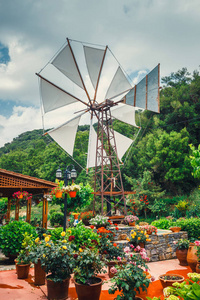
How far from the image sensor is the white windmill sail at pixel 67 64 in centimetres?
1176

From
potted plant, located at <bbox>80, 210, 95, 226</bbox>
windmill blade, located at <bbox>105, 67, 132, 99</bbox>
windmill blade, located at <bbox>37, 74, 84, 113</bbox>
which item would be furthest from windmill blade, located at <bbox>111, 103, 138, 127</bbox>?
potted plant, located at <bbox>80, 210, 95, 226</bbox>

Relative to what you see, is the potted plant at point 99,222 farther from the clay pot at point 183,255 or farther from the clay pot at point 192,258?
the clay pot at point 192,258

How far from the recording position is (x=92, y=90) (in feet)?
43.1

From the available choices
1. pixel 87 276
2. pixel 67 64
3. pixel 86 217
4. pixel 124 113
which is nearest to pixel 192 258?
pixel 87 276

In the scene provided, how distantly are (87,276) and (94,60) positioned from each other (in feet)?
34.8

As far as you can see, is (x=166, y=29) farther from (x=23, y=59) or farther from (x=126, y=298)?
(x=126, y=298)

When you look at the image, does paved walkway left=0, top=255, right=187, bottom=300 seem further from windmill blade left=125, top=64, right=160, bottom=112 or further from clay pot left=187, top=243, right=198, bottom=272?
windmill blade left=125, top=64, right=160, bottom=112

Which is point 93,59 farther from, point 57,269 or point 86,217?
point 57,269

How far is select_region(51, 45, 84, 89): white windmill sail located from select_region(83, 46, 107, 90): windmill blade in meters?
0.75

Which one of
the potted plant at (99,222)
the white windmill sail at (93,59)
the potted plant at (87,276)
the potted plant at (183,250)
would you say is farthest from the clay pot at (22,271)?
the white windmill sail at (93,59)

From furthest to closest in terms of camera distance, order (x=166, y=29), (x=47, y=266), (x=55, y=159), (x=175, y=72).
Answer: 1. (x=55, y=159)
2. (x=175, y=72)
3. (x=166, y=29)
4. (x=47, y=266)

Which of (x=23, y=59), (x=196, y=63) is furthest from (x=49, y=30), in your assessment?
(x=196, y=63)

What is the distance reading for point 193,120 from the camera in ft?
76.0

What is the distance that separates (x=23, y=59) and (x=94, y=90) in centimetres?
408
